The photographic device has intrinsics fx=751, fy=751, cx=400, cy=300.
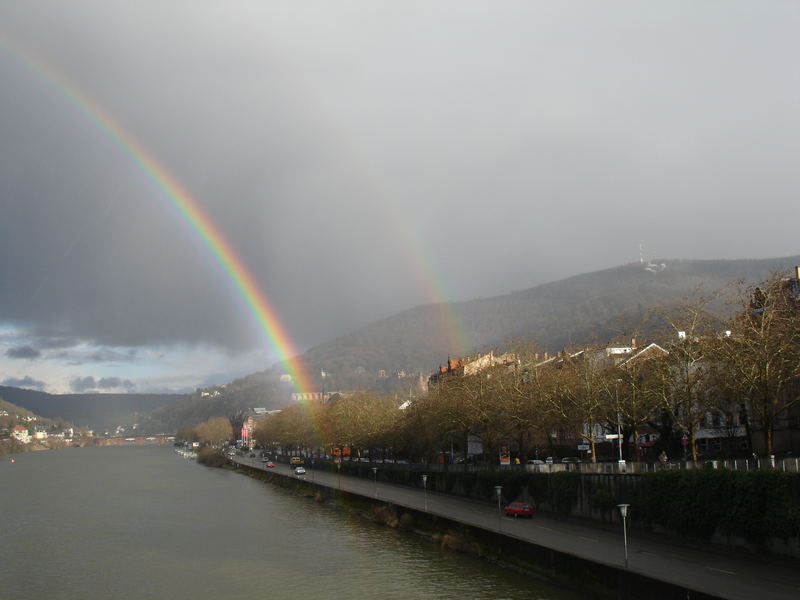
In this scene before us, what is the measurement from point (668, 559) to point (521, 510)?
62.5ft

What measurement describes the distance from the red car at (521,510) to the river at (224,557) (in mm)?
6759

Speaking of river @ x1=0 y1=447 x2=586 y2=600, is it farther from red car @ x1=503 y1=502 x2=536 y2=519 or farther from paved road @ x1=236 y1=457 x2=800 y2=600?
red car @ x1=503 y1=502 x2=536 y2=519

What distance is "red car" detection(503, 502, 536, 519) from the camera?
52.0 metres

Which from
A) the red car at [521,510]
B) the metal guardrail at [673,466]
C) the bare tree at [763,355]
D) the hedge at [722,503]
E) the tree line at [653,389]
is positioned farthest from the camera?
the red car at [521,510]

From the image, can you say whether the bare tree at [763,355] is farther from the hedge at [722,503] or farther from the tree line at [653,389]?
the hedge at [722,503]

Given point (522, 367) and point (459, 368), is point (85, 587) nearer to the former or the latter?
point (522, 367)

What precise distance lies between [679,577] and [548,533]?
576 inches

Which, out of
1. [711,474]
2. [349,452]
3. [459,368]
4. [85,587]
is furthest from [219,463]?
[711,474]

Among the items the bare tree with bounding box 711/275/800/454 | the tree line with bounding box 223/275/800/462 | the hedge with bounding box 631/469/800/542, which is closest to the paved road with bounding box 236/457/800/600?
the hedge with bounding box 631/469/800/542

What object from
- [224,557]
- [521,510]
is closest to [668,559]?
[521,510]

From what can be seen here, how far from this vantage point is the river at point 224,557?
37438mm

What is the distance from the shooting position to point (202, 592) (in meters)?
37.6

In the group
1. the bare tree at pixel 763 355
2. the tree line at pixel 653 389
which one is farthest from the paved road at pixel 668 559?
the bare tree at pixel 763 355

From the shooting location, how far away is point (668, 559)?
3366 centimetres
